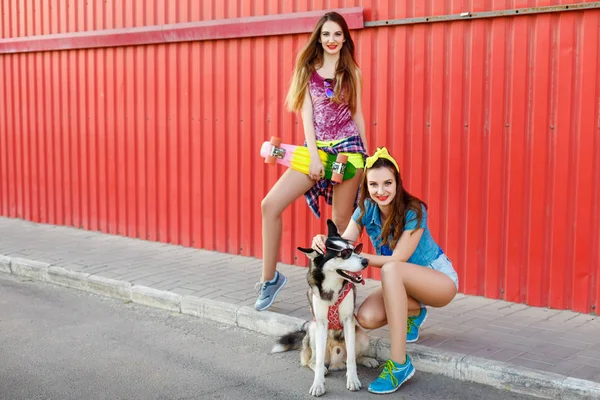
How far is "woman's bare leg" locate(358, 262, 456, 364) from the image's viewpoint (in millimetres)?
4578

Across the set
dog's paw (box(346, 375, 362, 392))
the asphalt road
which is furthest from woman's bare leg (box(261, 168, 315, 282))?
dog's paw (box(346, 375, 362, 392))

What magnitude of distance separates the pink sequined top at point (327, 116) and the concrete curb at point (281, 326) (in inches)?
56.8

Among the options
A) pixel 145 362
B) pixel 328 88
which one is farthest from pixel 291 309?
pixel 328 88

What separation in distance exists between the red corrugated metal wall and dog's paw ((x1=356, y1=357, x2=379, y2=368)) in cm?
177

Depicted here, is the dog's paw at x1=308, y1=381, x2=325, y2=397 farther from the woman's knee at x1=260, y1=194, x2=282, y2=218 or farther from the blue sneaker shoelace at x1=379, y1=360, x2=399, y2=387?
the woman's knee at x1=260, y1=194, x2=282, y2=218

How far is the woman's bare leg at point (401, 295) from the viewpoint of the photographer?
458 cm

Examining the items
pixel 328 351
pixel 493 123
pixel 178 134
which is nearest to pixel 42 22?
pixel 178 134

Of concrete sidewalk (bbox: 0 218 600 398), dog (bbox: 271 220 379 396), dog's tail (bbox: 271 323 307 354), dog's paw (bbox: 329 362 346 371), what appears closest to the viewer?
dog (bbox: 271 220 379 396)

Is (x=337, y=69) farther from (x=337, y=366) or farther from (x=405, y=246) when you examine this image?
(x=337, y=366)

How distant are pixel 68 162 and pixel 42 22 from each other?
1927 mm

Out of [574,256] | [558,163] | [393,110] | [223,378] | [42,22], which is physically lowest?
[223,378]

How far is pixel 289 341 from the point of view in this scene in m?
5.29

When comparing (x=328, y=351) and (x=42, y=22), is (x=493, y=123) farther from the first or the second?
(x=42, y=22)

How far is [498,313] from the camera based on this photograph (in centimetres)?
598
